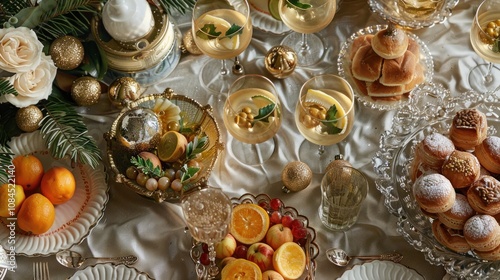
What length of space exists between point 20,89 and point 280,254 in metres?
0.67

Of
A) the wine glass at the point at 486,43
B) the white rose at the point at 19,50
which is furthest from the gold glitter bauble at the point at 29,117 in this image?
the wine glass at the point at 486,43

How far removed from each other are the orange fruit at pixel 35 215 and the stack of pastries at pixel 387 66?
761 millimetres

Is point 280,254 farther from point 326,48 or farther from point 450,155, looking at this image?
point 326,48

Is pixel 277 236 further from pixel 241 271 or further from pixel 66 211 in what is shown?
pixel 66 211

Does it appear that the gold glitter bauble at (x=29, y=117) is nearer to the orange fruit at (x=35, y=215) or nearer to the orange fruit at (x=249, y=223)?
the orange fruit at (x=35, y=215)

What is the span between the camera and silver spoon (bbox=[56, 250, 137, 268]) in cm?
145

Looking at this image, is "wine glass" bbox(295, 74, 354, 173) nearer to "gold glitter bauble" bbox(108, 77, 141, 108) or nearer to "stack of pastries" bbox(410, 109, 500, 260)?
"stack of pastries" bbox(410, 109, 500, 260)

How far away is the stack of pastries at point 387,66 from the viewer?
151 centimetres

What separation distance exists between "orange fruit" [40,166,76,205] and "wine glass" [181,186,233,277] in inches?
10.8

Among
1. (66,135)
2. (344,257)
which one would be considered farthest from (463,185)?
(66,135)

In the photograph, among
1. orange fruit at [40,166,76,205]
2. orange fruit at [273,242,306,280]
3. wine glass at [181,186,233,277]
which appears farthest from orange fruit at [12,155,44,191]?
orange fruit at [273,242,306,280]

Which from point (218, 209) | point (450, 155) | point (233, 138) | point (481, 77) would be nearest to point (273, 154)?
point (233, 138)

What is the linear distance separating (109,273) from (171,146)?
31 centimetres

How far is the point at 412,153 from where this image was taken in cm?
147
